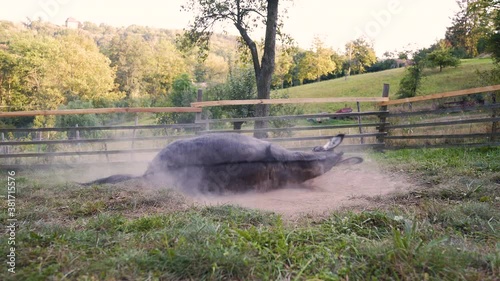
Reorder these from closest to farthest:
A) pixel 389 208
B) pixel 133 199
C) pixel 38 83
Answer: pixel 389 208 → pixel 133 199 → pixel 38 83

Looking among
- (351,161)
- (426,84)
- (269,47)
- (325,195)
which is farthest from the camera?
(426,84)

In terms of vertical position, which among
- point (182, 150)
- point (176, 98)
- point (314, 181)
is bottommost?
point (314, 181)

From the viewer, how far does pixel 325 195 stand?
402cm

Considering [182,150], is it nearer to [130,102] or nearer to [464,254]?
[464,254]

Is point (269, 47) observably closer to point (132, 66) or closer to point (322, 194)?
point (322, 194)

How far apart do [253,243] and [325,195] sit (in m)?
2.21

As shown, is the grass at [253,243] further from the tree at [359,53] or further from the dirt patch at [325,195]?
the tree at [359,53]

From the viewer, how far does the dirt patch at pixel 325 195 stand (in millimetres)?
3348

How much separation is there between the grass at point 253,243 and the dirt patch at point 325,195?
374 millimetres

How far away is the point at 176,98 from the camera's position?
80.9 ft

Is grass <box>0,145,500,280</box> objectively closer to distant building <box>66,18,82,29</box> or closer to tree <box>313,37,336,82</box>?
tree <box>313,37,336,82</box>

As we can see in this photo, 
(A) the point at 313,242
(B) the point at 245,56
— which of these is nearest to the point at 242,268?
(A) the point at 313,242

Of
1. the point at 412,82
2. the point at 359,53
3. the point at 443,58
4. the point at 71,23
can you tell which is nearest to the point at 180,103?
the point at 412,82

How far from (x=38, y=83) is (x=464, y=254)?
110ft
